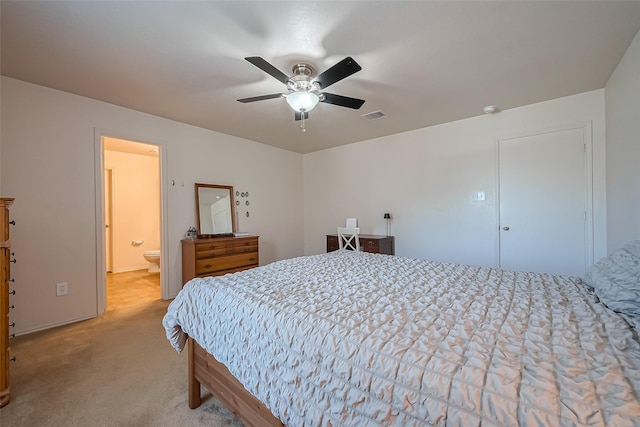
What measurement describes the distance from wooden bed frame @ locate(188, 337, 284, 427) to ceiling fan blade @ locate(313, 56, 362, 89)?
1956 millimetres

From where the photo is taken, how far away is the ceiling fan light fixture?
216 centimetres

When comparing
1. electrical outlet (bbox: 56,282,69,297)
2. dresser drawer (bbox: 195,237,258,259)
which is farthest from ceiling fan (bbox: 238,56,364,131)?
electrical outlet (bbox: 56,282,69,297)

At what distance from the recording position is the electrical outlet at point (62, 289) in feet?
9.14

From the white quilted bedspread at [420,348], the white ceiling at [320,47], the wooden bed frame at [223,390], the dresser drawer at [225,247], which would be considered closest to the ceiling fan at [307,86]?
the white ceiling at [320,47]

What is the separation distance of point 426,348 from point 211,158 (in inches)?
158

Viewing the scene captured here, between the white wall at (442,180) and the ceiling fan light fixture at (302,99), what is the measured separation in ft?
5.77

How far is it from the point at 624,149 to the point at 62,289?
5.55 meters

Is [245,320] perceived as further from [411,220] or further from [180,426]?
[411,220]

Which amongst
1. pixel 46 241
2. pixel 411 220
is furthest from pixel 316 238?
pixel 46 241

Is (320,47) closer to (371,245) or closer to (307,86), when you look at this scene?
(307,86)

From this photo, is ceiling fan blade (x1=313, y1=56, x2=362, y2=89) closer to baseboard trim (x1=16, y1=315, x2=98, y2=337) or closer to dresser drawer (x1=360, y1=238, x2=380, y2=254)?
dresser drawer (x1=360, y1=238, x2=380, y2=254)

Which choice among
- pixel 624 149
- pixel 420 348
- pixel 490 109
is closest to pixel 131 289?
pixel 420 348

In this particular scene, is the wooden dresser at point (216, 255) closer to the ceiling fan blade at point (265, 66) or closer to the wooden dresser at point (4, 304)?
the wooden dresser at point (4, 304)

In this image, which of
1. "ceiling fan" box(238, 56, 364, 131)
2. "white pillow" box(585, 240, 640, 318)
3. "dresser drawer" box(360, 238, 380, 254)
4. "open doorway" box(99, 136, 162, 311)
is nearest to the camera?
"white pillow" box(585, 240, 640, 318)
